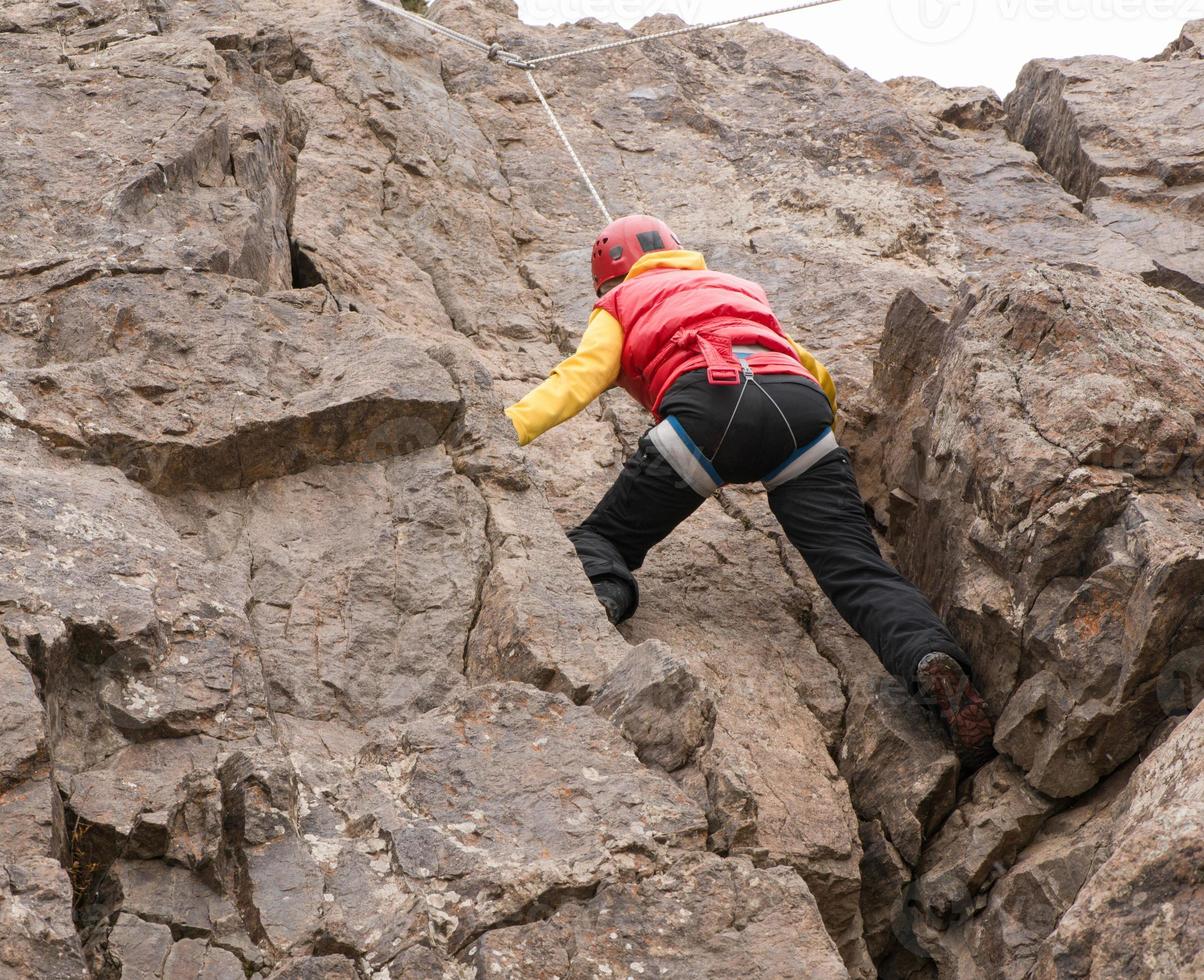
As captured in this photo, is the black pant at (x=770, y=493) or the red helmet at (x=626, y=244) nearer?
the black pant at (x=770, y=493)

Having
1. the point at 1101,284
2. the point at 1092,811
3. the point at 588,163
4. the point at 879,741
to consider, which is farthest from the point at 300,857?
the point at 588,163

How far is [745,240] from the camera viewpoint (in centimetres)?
879

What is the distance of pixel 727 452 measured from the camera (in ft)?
19.0

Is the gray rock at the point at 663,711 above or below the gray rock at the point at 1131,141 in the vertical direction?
below

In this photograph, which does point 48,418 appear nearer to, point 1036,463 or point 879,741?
point 879,741

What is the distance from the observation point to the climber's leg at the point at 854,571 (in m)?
5.27

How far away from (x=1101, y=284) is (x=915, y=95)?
224 inches

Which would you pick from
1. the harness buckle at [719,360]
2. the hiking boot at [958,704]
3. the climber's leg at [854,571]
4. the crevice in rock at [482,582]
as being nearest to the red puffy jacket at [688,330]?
the harness buckle at [719,360]

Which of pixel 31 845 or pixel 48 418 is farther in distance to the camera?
pixel 48 418

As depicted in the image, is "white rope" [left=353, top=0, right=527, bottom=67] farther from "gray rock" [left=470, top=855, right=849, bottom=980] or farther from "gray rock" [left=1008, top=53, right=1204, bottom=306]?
"gray rock" [left=470, top=855, right=849, bottom=980]

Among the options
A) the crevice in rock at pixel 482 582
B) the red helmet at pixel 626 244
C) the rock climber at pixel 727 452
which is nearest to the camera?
the crevice in rock at pixel 482 582

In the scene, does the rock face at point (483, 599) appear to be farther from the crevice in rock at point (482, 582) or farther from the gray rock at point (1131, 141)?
the gray rock at point (1131, 141)

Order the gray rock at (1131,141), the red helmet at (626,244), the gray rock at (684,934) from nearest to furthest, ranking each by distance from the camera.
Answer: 1. the gray rock at (684,934)
2. the red helmet at (626,244)
3. the gray rock at (1131,141)

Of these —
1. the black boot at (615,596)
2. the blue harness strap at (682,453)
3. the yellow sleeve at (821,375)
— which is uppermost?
the yellow sleeve at (821,375)
